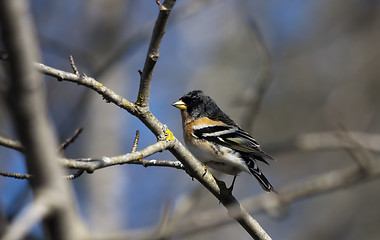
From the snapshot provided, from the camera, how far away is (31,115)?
3.82ft

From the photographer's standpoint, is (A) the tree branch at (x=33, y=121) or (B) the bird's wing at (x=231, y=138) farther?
(B) the bird's wing at (x=231, y=138)

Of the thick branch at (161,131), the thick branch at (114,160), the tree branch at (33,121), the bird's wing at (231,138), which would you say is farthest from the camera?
the bird's wing at (231,138)

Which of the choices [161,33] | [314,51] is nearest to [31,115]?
[161,33]

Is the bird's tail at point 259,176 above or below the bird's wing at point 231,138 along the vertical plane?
below

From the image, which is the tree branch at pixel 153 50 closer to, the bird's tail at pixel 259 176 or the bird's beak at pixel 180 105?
the bird's tail at pixel 259 176

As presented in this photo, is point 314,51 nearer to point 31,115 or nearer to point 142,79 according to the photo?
point 142,79

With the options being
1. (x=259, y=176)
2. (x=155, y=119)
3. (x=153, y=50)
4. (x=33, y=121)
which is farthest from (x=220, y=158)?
(x=33, y=121)

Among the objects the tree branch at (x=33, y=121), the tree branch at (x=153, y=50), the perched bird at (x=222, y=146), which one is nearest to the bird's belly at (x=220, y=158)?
the perched bird at (x=222, y=146)

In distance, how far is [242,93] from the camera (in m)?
Result: 10.5

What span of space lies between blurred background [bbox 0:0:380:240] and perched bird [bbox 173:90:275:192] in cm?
366

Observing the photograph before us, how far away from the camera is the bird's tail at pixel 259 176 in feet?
12.8

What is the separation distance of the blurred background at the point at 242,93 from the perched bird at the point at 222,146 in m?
3.66

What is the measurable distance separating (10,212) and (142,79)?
8.66ft

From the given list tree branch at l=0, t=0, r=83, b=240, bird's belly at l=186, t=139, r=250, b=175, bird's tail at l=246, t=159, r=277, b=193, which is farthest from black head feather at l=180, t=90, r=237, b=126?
tree branch at l=0, t=0, r=83, b=240
